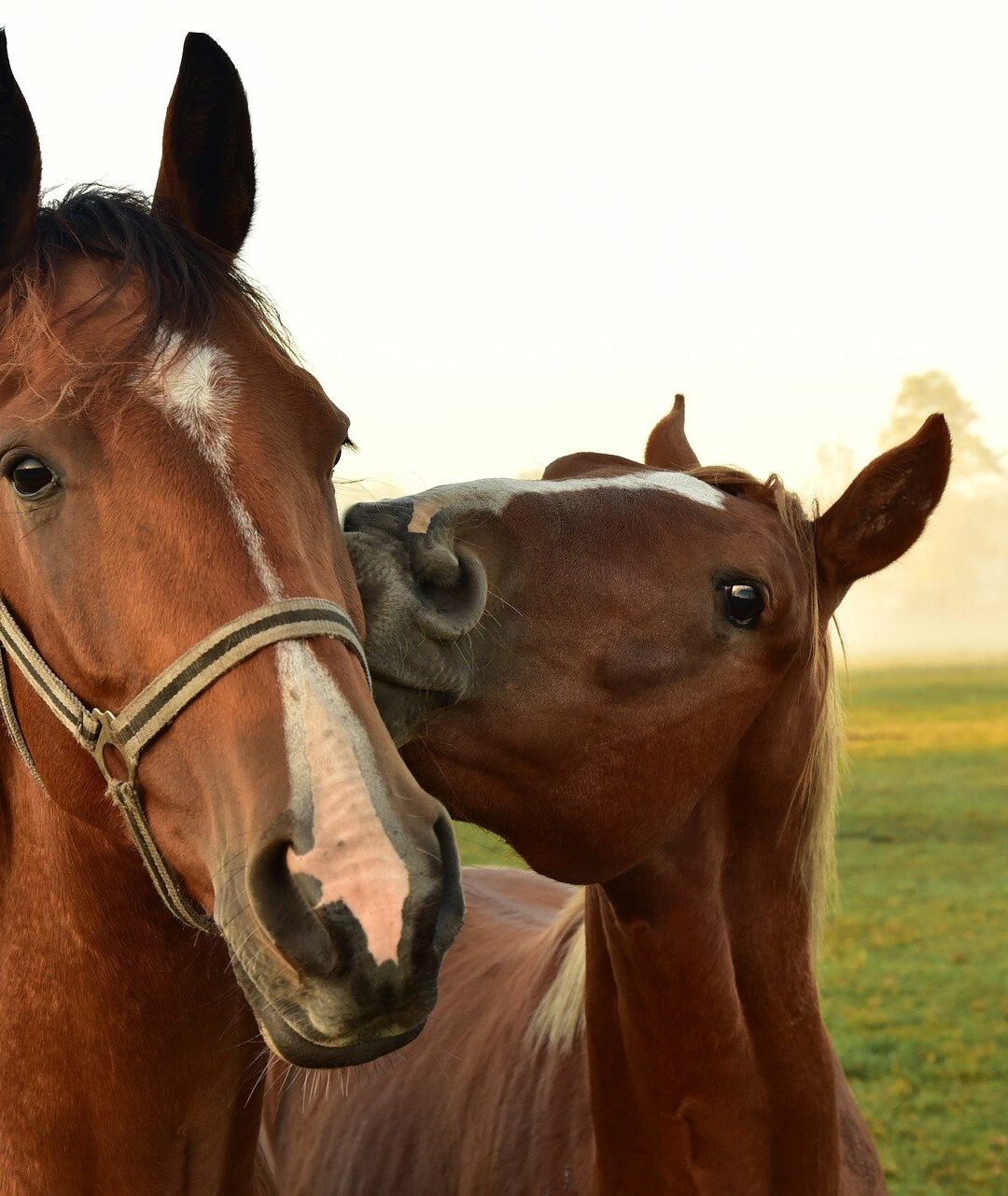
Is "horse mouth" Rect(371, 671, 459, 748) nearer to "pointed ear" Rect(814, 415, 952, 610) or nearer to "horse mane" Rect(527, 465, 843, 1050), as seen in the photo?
"horse mane" Rect(527, 465, 843, 1050)

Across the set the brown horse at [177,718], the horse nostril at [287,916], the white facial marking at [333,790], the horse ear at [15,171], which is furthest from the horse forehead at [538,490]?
the horse nostril at [287,916]

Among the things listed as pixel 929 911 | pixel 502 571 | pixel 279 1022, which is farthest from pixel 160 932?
pixel 929 911

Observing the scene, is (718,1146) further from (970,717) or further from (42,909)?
(970,717)

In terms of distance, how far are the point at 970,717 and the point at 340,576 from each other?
28.9 metres

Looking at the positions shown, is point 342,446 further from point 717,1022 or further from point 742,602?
point 717,1022

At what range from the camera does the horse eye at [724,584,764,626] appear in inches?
110

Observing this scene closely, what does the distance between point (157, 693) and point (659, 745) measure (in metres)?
1.26

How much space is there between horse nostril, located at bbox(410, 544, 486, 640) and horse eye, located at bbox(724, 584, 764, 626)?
0.62 m

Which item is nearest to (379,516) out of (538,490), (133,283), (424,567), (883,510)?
(424,567)

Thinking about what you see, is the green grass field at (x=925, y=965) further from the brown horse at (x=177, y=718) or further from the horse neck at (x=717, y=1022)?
the brown horse at (x=177, y=718)

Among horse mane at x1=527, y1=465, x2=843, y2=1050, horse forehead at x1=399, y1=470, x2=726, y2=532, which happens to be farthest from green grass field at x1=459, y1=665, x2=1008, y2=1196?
horse forehead at x1=399, y1=470, x2=726, y2=532

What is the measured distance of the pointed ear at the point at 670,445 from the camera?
3887 millimetres

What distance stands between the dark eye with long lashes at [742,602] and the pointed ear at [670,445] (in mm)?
1101

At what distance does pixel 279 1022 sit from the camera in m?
1.69
